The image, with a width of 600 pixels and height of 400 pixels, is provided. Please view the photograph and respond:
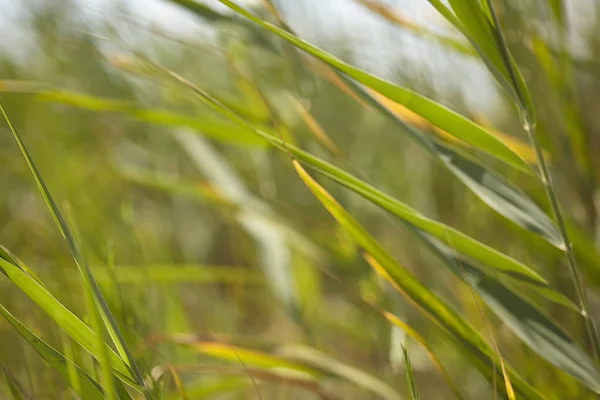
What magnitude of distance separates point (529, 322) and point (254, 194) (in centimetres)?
43

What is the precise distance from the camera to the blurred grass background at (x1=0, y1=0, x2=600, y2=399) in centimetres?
51

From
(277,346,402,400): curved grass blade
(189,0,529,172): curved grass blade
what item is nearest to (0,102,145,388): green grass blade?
(189,0,529,172): curved grass blade

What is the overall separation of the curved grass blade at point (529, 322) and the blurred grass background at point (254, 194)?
2.3 inches

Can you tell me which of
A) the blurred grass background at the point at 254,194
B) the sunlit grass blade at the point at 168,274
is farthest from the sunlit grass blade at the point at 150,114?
the sunlit grass blade at the point at 168,274

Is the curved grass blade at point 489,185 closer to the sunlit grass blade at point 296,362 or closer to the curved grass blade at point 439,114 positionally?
the curved grass blade at point 439,114

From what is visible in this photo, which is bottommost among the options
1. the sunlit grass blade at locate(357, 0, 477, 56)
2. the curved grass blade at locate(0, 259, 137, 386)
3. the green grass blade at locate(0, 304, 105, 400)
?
the green grass blade at locate(0, 304, 105, 400)

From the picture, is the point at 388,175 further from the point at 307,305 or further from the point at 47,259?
the point at 47,259

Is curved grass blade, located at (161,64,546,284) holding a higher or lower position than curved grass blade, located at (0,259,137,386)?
higher

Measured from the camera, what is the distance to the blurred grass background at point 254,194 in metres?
0.51

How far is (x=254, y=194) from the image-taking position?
2.37ft

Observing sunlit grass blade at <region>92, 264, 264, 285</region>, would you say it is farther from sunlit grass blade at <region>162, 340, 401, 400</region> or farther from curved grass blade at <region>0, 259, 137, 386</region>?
curved grass blade at <region>0, 259, 137, 386</region>

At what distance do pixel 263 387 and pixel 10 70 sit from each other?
2.80ft

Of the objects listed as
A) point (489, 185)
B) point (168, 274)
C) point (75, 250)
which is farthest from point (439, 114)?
point (168, 274)

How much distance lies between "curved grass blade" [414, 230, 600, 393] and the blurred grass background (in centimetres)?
6
